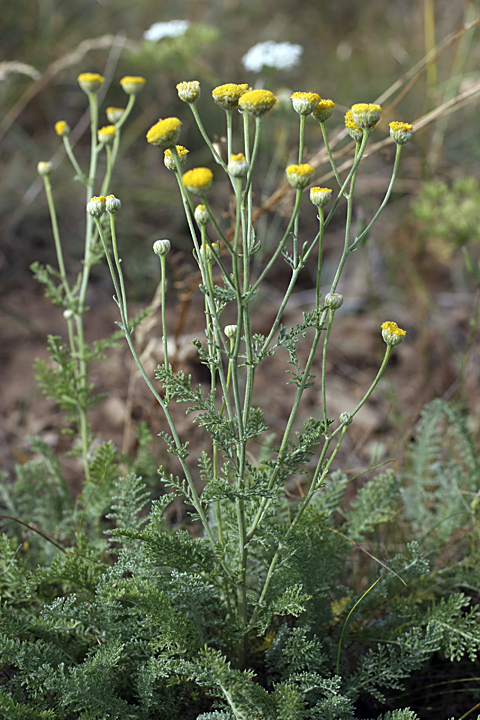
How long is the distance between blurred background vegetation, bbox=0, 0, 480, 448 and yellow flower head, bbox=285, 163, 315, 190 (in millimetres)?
1563

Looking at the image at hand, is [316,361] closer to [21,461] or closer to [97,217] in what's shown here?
[21,461]

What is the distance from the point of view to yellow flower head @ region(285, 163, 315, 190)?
98 cm

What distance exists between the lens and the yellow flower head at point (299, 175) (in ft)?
3.22

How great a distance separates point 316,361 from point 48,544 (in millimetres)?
Answer: 1827

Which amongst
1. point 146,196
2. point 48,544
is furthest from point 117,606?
point 146,196

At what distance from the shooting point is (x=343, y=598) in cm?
157

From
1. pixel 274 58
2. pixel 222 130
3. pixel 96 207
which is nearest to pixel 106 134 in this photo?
pixel 96 207

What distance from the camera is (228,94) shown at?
1.09 metres

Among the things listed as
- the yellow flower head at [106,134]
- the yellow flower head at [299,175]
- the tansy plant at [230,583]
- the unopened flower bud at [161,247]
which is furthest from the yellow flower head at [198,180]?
the yellow flower head at [106,134]

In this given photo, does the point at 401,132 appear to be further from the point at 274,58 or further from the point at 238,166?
the point at 274,58

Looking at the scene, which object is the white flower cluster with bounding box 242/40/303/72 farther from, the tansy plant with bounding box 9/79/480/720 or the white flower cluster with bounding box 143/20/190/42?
the tansy plant with bounding box 9/79/480/720

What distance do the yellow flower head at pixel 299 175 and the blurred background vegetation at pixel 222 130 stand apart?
1.56 meters

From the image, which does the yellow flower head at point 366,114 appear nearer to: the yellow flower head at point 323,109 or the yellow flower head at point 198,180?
the yellow flower head at point 323,109

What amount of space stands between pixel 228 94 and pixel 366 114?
0.24 m
